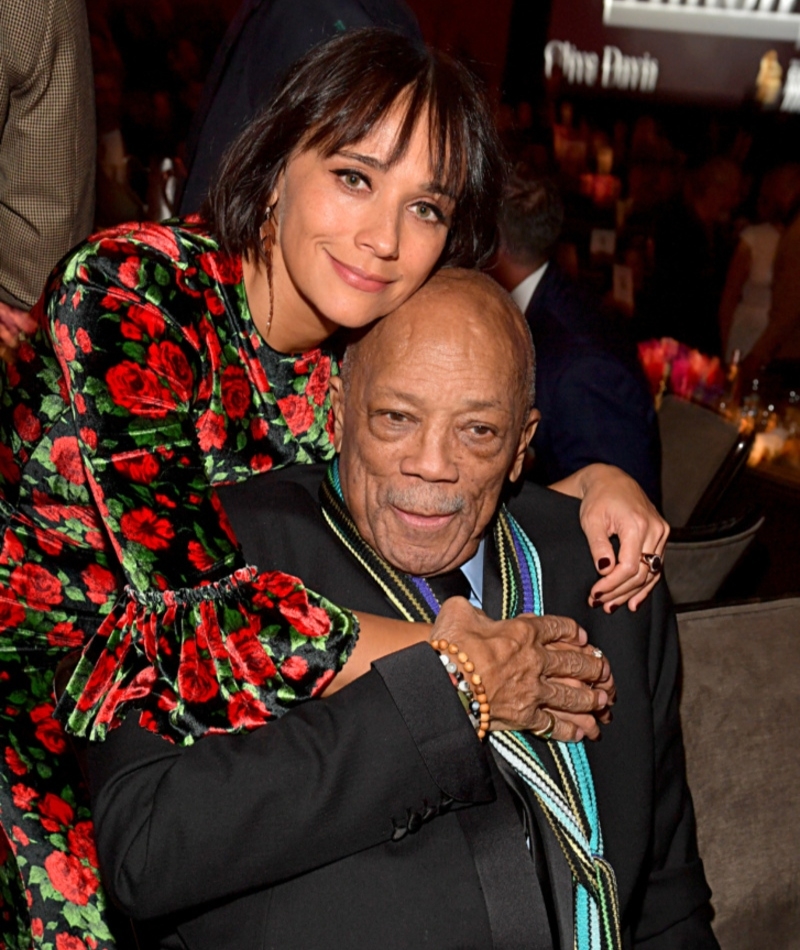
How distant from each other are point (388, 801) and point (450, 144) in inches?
40.2

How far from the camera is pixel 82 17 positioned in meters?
2.34

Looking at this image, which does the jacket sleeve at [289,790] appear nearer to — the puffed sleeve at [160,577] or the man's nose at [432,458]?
the puffed sleeve at [160,577]

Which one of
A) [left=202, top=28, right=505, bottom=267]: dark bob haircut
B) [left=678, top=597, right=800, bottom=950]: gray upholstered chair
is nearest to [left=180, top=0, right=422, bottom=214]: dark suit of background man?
[left=202, top=28, right=505, bottom=267]: dark bob haircut

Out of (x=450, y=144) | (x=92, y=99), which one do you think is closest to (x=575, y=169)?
(x=92, y=99)

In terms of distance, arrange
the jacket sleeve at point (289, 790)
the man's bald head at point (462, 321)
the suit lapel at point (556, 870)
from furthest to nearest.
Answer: the man's bald head at point (462, 321)
the suit lapel at point (556, 870)
the jacket sleeve at point (289, 790)

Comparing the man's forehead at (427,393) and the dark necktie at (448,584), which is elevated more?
the man's forehead at (427,393)

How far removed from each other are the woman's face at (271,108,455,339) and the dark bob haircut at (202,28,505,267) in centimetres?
2

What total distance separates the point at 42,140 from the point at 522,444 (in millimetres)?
1321

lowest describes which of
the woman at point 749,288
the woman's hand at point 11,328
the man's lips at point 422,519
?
the woman at point 749,288

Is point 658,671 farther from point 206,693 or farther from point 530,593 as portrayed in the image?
point 206,693

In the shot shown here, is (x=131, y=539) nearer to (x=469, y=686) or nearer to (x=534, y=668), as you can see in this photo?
(x=469, y=686)

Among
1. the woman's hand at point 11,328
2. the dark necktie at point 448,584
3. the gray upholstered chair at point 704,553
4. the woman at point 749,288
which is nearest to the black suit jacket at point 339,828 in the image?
the dark necktie at point 448,584

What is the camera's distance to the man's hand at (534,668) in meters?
1.47

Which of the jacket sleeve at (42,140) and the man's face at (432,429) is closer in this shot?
the man's face at (432,429)
